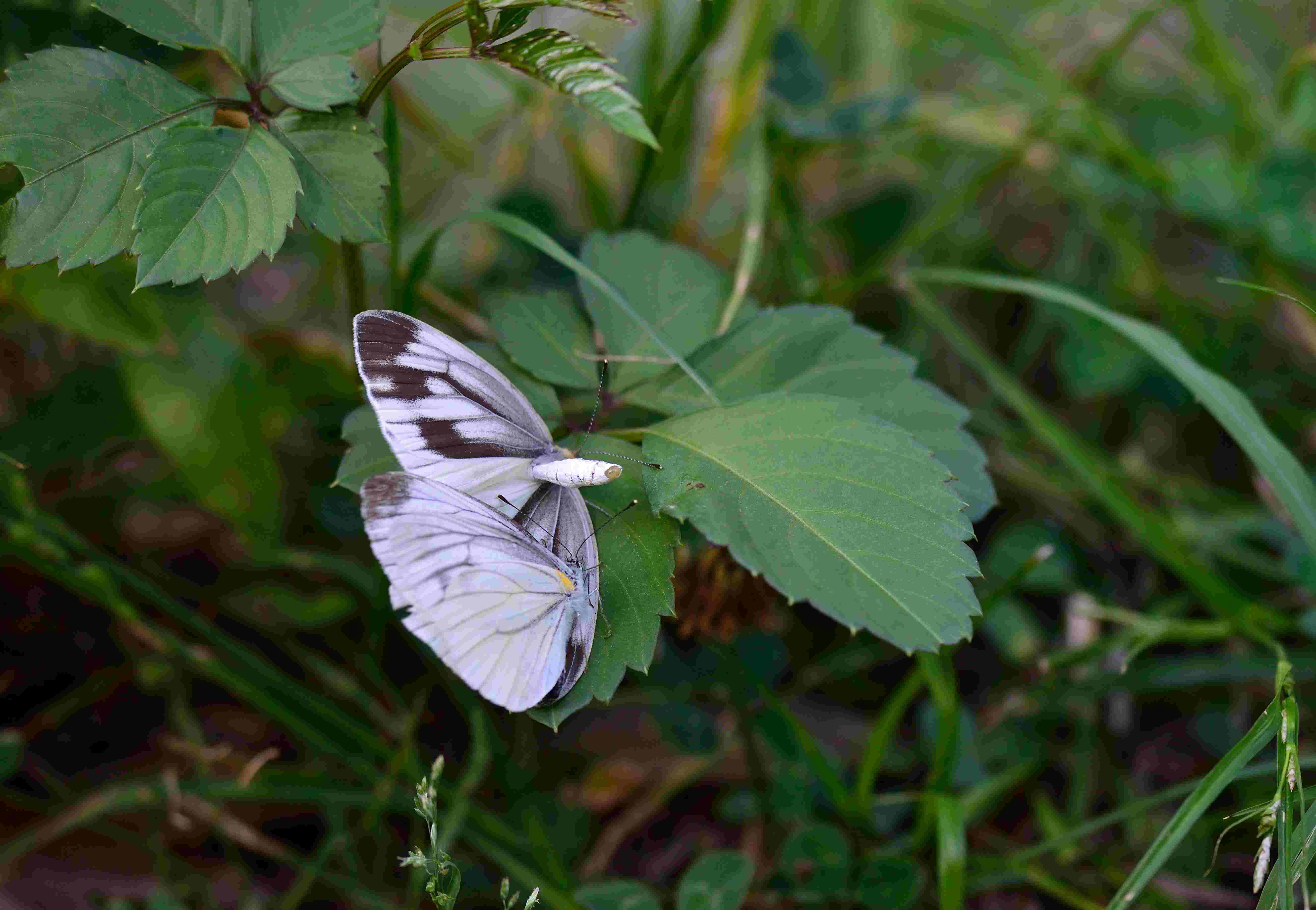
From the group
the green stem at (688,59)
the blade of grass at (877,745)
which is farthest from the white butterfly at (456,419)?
the blade of grass at (877,745)

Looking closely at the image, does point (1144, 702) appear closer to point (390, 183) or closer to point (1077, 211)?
Answer: point (1077, 211)

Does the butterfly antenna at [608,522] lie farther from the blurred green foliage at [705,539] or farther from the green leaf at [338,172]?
the green leaf at [338,172]

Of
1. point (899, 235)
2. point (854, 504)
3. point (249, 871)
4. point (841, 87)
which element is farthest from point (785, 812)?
point (841, 87)

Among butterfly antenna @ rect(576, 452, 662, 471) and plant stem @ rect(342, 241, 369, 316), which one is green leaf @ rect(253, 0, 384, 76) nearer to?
plant stem @ rect(342, 241, 369, 316)

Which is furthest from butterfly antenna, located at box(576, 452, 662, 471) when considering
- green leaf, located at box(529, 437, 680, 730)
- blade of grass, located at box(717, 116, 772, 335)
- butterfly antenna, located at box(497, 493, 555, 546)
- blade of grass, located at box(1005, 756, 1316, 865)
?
blade of grass, located at box(1005, 756, 1316, 865)

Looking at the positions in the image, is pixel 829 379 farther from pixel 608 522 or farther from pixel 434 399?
pixel 434 399

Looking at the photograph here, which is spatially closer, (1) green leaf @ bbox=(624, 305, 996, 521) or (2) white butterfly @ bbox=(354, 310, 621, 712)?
(2) white butterfly @ bbox=(354, 310, 621, 712)
